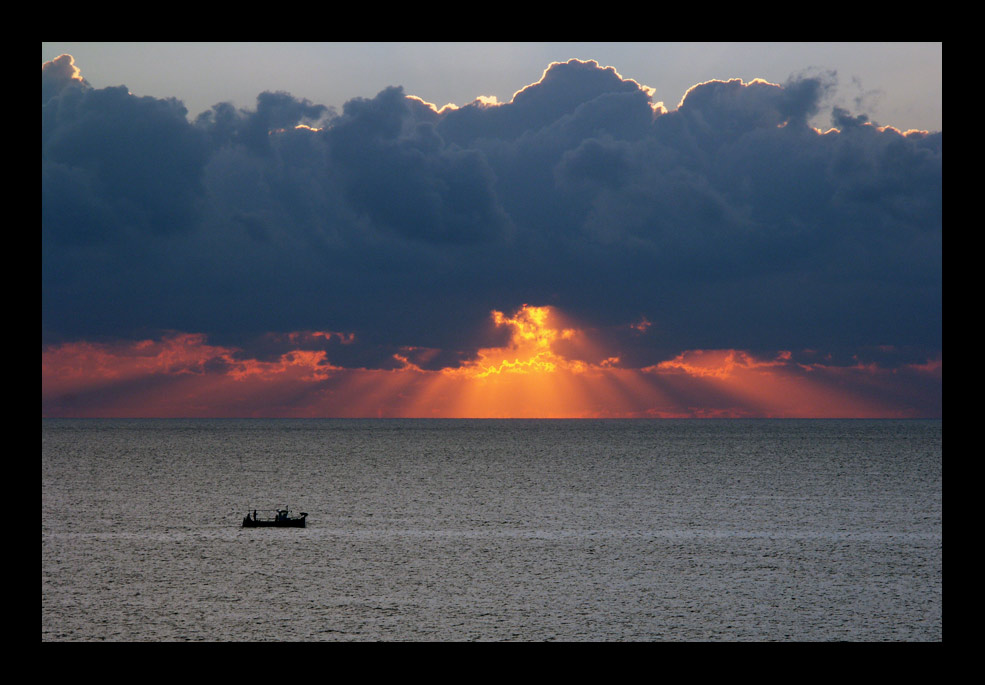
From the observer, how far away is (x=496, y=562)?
36.4 m

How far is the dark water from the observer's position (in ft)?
83.8

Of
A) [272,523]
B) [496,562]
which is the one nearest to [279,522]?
[272,523]

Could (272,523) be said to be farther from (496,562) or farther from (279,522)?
(496,562)

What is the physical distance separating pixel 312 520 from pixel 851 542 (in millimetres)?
31736

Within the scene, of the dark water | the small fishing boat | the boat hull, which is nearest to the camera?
the dark water

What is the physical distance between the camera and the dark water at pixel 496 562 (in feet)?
83.8

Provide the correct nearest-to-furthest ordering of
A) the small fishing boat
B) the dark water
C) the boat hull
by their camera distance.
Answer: the dark water → the small fishing boat → the boat hull

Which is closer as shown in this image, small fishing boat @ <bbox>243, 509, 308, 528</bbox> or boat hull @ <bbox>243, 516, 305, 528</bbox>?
small fishing boat @ <bbox>243, 509, 308, 528</bbox>

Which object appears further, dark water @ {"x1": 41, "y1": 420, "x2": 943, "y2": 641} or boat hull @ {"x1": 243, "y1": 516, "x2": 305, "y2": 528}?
boat hull @ {"x1": 243, "y1": 516, "x2": 305, "y2": 528}

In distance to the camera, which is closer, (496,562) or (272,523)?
(496,562)
